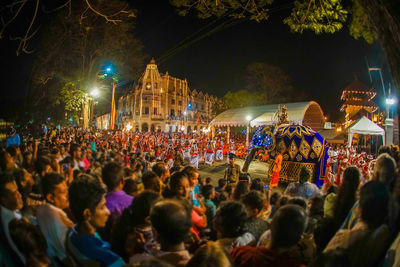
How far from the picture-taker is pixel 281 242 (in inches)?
86.1

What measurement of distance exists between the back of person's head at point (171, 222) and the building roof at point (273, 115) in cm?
2203

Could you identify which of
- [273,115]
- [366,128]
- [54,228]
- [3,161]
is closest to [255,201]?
[54,228]

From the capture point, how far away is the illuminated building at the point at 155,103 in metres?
58.8

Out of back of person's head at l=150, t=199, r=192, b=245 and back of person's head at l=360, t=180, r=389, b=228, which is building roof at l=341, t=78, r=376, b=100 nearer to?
back of person's head at l=360, t=180, r=389, b=228

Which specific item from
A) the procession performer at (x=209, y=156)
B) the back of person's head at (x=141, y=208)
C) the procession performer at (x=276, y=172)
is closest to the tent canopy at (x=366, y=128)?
the procession performer at (x=276, y=172)

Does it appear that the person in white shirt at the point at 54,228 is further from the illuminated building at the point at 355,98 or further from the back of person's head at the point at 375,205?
the illuminated building at the point at 355,98

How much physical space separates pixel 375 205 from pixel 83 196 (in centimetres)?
273

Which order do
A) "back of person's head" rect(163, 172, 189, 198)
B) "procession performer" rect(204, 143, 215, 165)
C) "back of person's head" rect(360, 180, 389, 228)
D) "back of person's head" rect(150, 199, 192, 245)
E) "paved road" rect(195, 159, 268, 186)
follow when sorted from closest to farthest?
"back of person's head" rect(150, 199, 192, 245) < "back of person's head" rect(360, 180, 389, 228) < "back of person's head" rect(163, 172, 189, 198) < "paved road" rect(195, 159, 268, 186) < "procession performer" rect(204, 143, 215, 165)

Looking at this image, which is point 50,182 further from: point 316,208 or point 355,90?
point 355,90

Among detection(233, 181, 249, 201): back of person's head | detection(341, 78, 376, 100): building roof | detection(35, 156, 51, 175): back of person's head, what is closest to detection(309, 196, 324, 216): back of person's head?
detection(233, 181, 249, 201): back of person's head

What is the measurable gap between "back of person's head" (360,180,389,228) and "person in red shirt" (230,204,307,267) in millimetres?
581

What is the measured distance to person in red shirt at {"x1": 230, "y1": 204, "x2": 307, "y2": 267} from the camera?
213cm

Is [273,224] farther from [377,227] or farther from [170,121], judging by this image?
[170,121]

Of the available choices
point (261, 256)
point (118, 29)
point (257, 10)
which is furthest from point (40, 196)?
point (118, 29)
